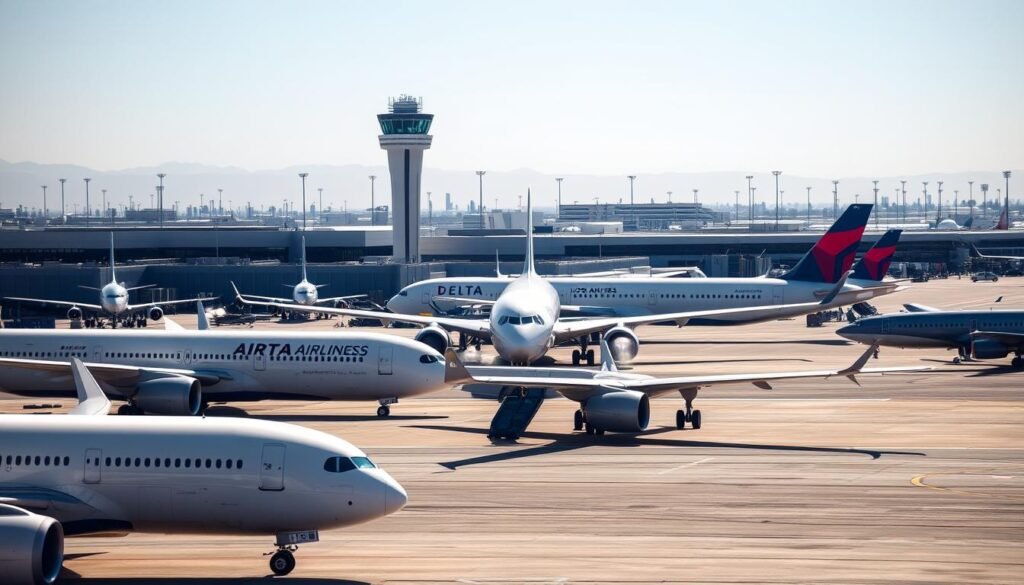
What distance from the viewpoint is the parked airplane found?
55.8 m

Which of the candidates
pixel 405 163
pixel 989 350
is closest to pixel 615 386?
pixel 989 350

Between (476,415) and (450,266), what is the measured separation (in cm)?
8097

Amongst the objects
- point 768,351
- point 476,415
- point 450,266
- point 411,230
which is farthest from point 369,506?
point 411,230

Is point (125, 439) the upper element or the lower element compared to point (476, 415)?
upper

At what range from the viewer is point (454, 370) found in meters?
52.9

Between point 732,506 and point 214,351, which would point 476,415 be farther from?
point 732,506

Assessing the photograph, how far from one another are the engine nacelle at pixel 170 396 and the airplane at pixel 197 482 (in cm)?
2466

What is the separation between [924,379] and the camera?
237 ft

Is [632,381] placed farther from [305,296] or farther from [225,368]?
[305,296]

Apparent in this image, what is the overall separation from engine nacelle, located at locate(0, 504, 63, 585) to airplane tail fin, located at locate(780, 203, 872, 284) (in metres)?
75.4

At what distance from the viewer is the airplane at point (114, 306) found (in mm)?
112750

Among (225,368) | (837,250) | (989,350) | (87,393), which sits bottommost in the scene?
(989,350)

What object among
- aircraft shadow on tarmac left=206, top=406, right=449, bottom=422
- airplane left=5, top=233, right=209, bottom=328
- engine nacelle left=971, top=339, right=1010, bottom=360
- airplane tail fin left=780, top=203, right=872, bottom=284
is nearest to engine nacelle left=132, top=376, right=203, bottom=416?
aircraft shadow on tarmac left=206, top=406, right=449, bottom=422

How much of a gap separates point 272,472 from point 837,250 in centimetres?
7340
